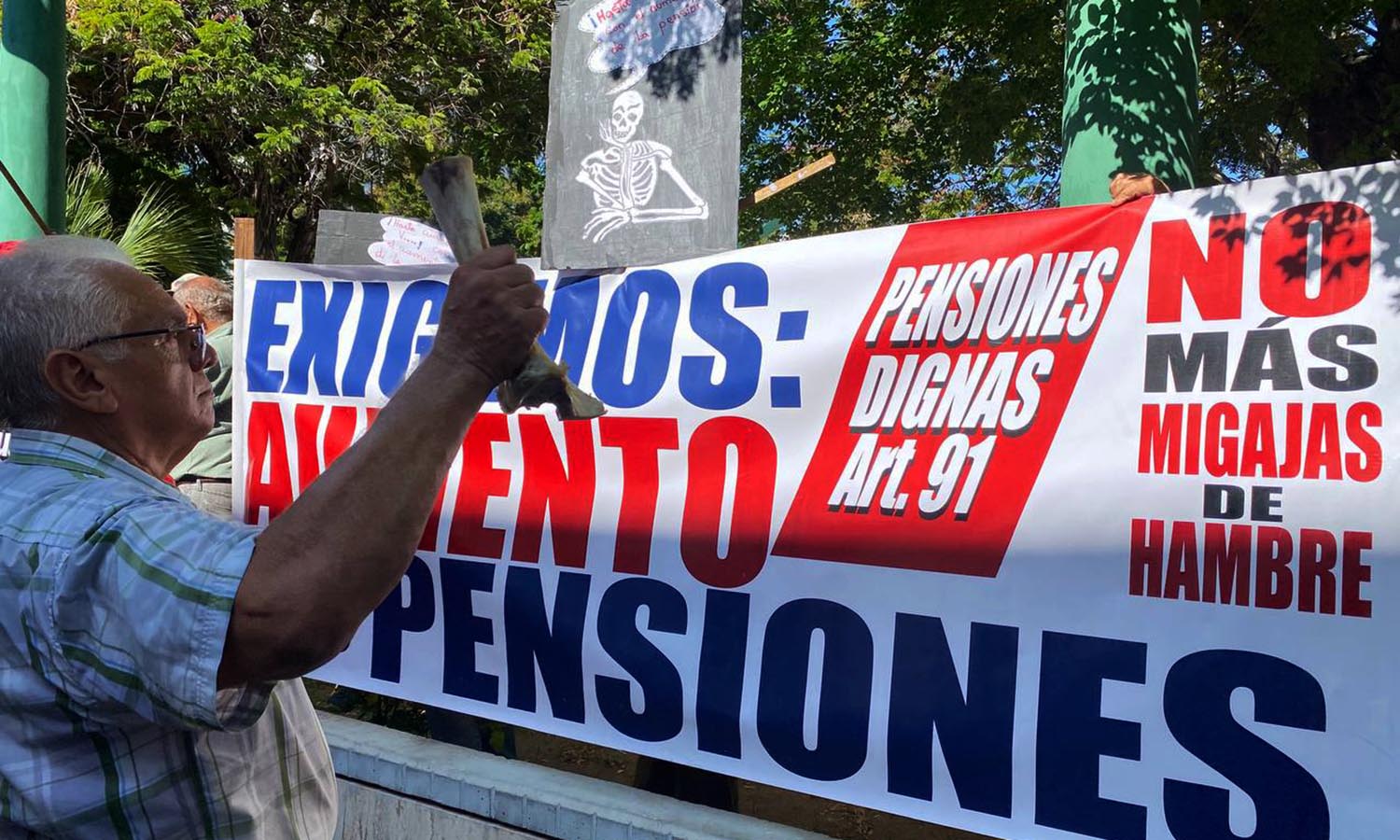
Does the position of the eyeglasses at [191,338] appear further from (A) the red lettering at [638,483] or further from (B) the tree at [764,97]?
(B) the tree at [764,97]

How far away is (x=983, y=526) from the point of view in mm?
3006

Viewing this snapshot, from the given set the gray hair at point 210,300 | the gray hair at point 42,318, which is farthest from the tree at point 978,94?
the gray hair at point 42,318

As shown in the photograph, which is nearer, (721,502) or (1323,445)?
(1323,445)

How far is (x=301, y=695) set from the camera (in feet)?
5.91

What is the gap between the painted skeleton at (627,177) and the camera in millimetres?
3936

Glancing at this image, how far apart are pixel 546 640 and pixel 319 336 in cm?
157

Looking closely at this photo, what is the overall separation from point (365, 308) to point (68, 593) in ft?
10.6

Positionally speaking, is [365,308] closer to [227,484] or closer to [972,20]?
[227,484]

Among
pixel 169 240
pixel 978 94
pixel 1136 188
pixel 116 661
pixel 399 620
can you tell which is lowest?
pixel 399 620

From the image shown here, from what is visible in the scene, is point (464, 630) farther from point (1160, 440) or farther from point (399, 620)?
point (1160, 440)

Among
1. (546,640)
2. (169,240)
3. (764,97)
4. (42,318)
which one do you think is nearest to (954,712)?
(546,640)

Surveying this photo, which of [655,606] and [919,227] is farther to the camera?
[655,606]

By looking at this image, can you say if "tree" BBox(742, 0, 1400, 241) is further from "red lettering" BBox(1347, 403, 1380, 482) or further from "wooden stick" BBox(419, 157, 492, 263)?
"wooden stick" BBox(419, 157, 492, 263)

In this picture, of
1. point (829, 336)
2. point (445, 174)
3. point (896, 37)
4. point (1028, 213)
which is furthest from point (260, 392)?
point (896, 37)
